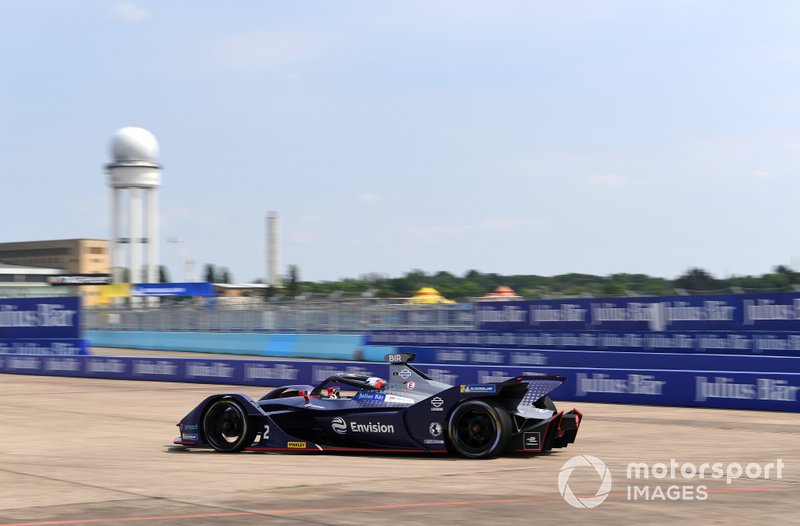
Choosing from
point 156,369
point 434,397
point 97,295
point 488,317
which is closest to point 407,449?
point 434,397

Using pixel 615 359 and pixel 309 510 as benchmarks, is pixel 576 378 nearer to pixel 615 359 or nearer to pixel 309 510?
pixel 615 359

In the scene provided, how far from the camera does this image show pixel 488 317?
3616 cm

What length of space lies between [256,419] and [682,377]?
10158 mm

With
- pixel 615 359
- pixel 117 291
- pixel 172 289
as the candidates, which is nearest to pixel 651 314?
pixel 615 359

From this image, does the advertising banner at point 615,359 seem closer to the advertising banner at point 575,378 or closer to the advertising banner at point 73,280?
the advertising banner at point 575,378

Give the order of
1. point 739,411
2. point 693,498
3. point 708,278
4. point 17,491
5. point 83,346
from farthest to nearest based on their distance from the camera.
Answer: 1. point 83,346
2. point 708,278
3. point 739,411
4. point 17,491
5. point 693,498

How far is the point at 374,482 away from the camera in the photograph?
995 centimetres

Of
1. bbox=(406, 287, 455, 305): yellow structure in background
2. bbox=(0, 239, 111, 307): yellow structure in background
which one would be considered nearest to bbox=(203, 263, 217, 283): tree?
bbox=(0, 239, 111, 307): yellow structure in background

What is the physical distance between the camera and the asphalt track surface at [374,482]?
805 cm

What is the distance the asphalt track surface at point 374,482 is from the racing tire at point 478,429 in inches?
6.4

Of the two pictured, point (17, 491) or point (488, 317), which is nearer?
point (17, 491)

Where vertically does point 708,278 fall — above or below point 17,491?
above

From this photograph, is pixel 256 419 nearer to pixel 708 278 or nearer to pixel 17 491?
pixel 17 491

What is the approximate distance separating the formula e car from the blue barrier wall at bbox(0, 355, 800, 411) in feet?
26.2
